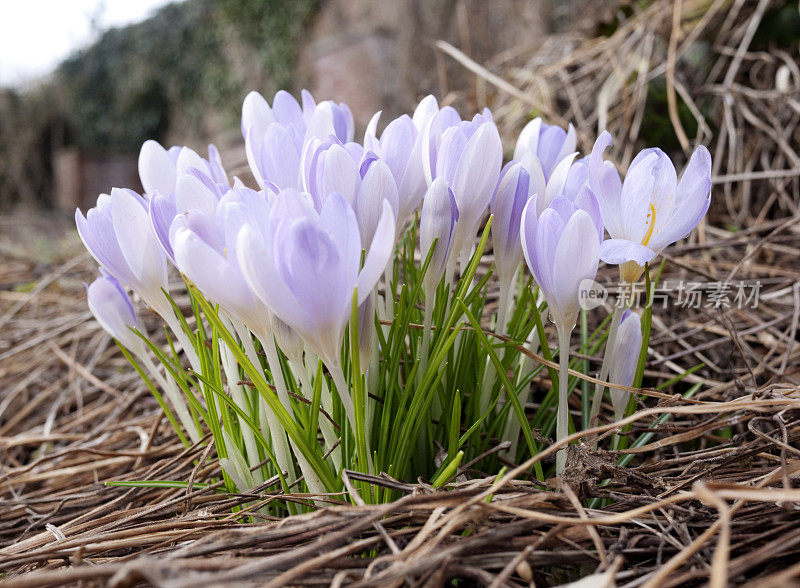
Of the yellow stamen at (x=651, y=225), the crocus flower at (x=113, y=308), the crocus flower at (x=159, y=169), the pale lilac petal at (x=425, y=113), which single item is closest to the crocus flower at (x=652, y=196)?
the yellow stamen at (x=651, y=225)

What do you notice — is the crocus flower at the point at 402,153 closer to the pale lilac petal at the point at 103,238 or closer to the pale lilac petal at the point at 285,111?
the pale lilac petal at the point at 285,111

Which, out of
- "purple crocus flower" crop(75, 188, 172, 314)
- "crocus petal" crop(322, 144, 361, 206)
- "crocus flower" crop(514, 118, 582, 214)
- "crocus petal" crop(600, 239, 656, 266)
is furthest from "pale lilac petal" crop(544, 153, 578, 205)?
"purple crocus flower" crop(75, 188, 172, 314)

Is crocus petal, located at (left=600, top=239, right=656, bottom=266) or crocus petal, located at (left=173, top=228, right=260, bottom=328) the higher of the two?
crocus petal, located at (left=173, top=228, right=260, bottom=328)

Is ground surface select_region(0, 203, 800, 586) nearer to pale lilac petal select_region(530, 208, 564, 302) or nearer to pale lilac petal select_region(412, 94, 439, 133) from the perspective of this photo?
pale lilac petal select_region(530, 208, 564, 302)

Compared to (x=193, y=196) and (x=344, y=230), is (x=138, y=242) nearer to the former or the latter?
(x=193, y=196)

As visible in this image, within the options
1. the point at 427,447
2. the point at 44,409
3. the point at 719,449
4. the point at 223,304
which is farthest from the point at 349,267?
the point at 44,409

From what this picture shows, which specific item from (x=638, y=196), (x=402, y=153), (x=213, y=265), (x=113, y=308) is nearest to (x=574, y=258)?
(x=638, y=196)

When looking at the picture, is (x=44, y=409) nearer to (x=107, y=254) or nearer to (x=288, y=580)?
(x=107, y=254)
